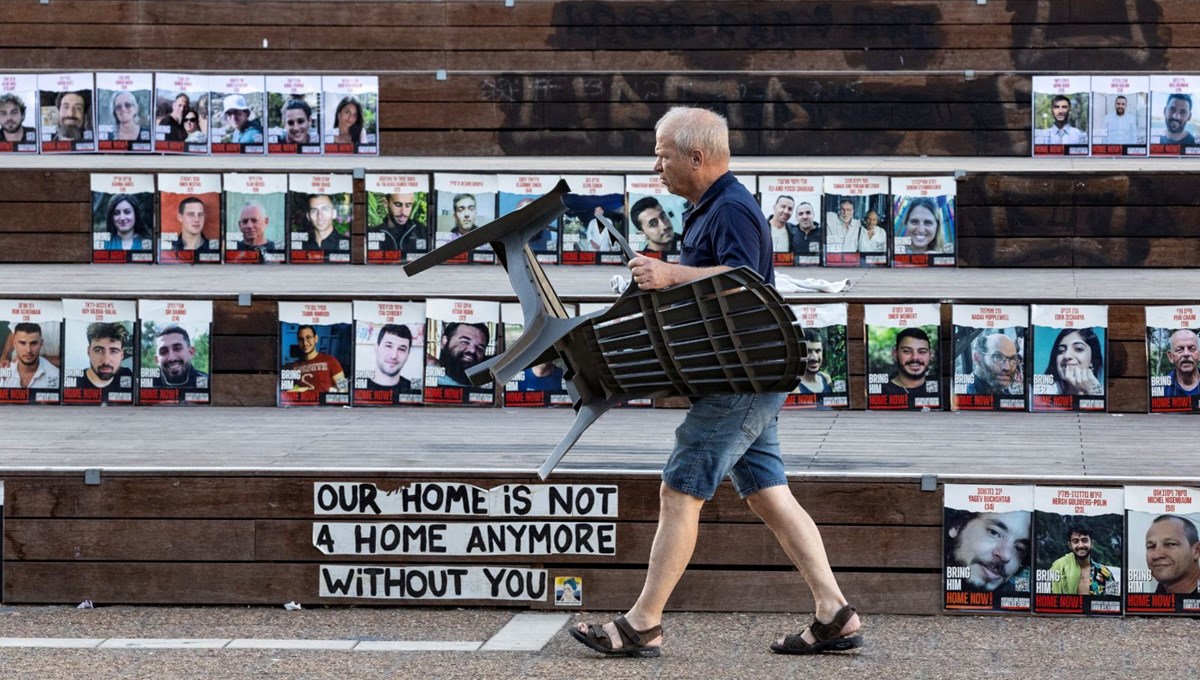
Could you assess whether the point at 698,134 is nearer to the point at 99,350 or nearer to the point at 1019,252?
the point at 99,350

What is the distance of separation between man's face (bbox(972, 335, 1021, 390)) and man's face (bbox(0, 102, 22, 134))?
17.2 ft

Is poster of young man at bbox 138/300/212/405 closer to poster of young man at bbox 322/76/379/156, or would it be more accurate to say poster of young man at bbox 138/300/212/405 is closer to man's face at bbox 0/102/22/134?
poster of young man at bbox 322/76/379/156

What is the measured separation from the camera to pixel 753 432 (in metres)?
4.02

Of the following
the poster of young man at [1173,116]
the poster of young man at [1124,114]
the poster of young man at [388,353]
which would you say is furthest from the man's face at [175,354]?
the poster of young man at [1173,116]

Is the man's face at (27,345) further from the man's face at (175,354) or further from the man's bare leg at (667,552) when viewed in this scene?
the man's bare leg at (667,552)

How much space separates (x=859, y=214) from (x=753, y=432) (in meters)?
3.43

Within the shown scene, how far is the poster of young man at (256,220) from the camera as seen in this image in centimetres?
735

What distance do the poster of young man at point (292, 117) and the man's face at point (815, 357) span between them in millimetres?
3576

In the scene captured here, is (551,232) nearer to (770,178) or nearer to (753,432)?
(770,178)

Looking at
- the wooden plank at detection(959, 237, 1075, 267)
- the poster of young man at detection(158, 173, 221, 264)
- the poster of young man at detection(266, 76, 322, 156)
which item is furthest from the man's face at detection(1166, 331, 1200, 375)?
the poster of young man at detection(266, 76, 322, 156)

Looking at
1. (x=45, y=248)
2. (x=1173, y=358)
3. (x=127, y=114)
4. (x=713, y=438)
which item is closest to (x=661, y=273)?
(x=713, y=438)

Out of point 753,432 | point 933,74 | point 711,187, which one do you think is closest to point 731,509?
point 753,432

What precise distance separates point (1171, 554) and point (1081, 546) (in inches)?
9.1

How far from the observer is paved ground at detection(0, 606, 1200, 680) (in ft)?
13.1
